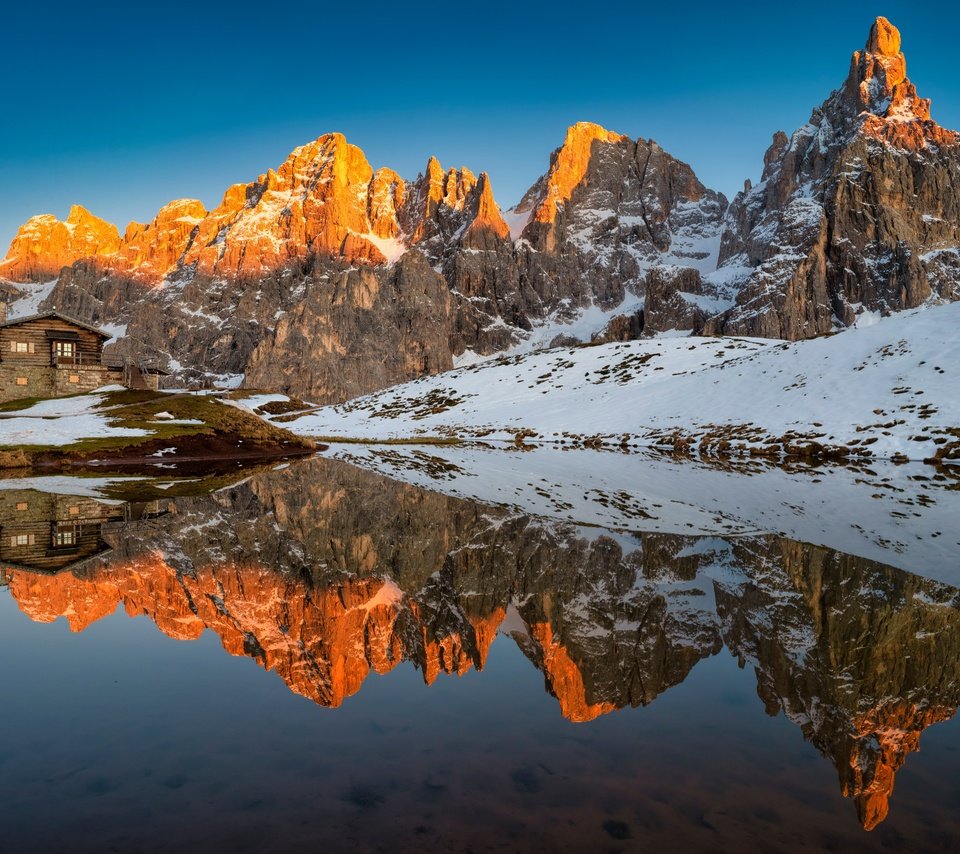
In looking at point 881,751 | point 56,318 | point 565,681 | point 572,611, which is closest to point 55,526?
point 572,611

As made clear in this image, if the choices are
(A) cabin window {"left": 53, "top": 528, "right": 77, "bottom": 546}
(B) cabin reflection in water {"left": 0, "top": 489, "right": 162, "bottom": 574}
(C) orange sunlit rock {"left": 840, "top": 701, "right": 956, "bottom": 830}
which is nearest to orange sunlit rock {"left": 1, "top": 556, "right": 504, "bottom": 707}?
(B) cabin reflection in water {"left": 0, "top": 489, "right": 162, "bottom": 574}

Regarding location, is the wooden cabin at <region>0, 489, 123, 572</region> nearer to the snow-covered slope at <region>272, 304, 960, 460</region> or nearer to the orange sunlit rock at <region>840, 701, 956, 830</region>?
the orange sunlit rock at <region>840, 701, 956, 830</region>

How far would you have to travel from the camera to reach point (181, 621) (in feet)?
29.8

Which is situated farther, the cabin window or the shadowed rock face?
the cabin window

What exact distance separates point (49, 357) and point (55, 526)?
2162 inches

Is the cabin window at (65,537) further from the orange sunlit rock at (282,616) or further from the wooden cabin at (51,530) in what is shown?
the orange sunlit rock at (282,616)

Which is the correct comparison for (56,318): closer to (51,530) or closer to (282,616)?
(51,530)

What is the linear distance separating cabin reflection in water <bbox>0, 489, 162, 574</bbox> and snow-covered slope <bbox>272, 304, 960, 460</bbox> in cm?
3498

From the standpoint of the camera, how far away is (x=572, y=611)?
9414mm

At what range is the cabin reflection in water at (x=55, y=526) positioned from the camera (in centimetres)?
1263

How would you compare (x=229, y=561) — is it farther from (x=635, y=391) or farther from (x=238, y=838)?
(x=635, y=391)

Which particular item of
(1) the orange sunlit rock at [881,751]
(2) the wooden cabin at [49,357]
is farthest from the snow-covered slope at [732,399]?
(1) the orange sunlit rock at [881,751]

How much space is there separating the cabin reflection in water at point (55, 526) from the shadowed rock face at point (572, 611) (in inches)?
22.0

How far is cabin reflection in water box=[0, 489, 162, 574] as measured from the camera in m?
12.6
